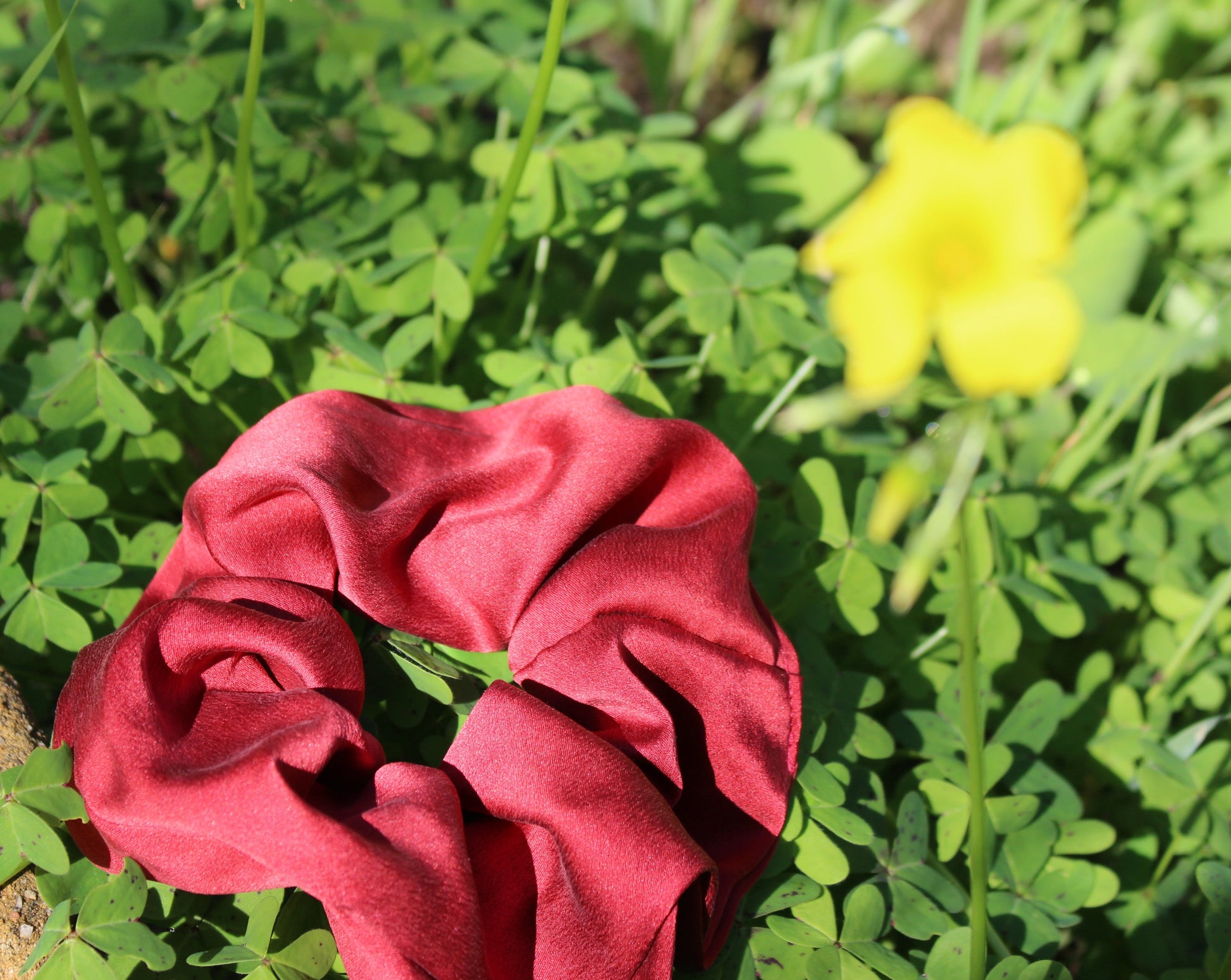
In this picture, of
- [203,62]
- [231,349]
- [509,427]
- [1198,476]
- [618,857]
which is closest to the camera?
[618,857]

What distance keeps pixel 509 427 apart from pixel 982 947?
2.16 feet

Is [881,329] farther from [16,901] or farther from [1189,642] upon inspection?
[1189,642]

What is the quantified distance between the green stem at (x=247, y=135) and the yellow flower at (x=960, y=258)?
64 centimetres

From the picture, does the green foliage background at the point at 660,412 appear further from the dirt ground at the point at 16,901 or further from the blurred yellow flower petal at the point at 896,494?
the blurred yellow flower petal at the point at 896,494

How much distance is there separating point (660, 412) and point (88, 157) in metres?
0.70

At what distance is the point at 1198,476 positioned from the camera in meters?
1.56

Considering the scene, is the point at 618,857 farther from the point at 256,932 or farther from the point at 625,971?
the point at 256,932

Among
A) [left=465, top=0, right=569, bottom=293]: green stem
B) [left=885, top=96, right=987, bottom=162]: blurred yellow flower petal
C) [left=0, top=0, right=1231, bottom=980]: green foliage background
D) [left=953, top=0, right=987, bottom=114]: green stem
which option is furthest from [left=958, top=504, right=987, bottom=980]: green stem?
[left=953, top=0, right=987, bottom=114]: green stem

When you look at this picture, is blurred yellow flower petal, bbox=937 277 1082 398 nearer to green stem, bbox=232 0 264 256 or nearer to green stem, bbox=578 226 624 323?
green stem, bbox=232 0 264 256

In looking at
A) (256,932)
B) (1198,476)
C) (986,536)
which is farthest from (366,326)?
(1198,476)

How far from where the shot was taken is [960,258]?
57 cm

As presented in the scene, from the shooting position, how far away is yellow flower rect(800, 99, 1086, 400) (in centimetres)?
51

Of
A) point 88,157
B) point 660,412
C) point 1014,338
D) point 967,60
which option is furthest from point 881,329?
point 967,60

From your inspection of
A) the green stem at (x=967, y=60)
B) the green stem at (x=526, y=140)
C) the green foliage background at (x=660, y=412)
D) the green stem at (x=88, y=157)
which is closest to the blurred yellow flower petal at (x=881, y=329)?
the green foliage background at (x=660, y=412)
